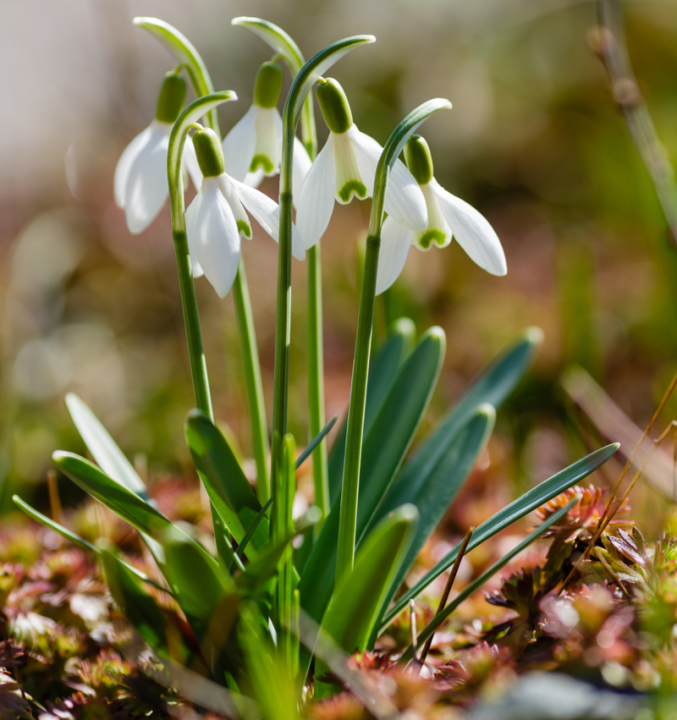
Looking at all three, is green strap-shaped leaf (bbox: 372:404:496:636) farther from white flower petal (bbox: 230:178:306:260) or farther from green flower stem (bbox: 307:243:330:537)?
white flower petal (bbox: 230:178:306:260)

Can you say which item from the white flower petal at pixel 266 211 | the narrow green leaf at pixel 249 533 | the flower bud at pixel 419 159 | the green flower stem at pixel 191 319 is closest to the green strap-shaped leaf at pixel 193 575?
the narrow green leaf at pixel 249 533

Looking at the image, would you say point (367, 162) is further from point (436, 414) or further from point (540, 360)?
point (540, 360)

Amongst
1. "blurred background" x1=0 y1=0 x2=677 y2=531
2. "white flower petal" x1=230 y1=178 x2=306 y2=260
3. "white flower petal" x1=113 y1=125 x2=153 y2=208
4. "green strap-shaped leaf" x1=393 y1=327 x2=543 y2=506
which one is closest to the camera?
"white flower petal" x1=230 y1=178 x2=306 y2=260

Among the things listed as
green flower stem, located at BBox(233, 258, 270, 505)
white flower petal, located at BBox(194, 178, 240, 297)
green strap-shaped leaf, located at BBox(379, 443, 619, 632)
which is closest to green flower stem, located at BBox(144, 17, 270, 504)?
green flower stem, located at BBox(233, 258, 270, 505)

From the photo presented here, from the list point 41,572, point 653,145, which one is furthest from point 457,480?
point 653,145

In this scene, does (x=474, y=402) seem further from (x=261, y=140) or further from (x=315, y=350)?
(x=261, y=140)

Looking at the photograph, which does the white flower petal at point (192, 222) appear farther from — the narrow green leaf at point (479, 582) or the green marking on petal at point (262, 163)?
the narrow green leaf at point (479, 582)

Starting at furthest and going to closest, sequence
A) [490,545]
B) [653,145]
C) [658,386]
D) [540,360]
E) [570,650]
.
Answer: [540,360] < [658,386] < [653,145] < [490,545] < [570,650]
